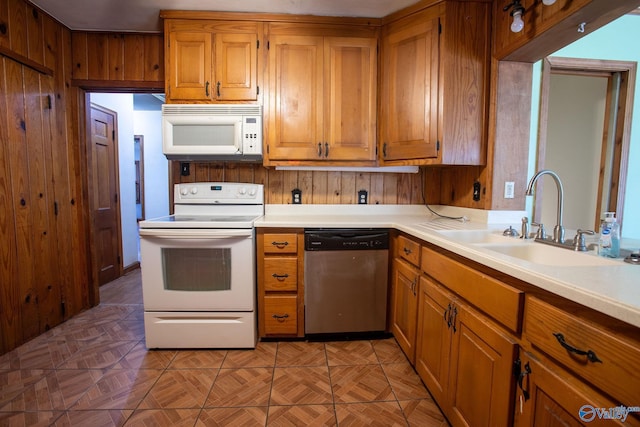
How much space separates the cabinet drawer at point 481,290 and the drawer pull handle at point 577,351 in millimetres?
144

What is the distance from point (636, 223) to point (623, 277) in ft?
6.28

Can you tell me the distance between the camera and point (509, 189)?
1.89m

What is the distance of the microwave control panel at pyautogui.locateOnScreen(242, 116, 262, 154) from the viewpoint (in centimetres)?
212

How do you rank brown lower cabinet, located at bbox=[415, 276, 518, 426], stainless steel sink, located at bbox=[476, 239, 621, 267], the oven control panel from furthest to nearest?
the oven control panel < stainless steel sink, located at bbox=[476, 239, 621, 267] < brown lower cabinet, located at bbox=[415, 276, 518, 426]

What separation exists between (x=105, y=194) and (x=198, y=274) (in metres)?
2.06

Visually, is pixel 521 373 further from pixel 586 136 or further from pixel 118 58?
pixel 118 58

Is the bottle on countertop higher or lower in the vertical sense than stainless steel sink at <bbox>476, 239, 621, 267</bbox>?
higher

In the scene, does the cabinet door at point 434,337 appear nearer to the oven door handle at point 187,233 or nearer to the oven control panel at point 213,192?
the oven door handle at point 187,233

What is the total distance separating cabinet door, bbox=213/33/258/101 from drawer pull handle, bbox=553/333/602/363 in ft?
7.06

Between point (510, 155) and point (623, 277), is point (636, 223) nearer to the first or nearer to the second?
point (510, 155)

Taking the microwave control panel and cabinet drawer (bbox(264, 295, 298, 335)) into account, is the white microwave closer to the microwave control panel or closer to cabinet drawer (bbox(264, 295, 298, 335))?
the microwave control panel

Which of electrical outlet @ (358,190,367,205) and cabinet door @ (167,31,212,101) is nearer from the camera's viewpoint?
cabinet door @ (167,31,212,101)

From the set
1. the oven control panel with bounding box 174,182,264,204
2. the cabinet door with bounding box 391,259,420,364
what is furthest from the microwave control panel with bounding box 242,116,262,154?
the cabinet door with bounding box 391,259,420,364

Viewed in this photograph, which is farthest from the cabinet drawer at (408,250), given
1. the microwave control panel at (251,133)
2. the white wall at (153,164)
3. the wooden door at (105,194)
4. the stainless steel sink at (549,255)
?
the white wall at (153,164)
